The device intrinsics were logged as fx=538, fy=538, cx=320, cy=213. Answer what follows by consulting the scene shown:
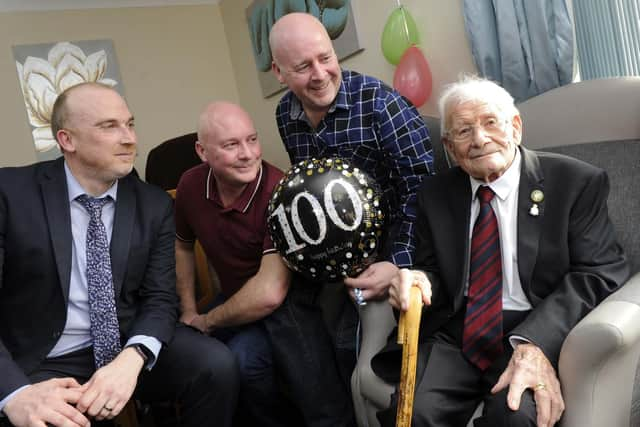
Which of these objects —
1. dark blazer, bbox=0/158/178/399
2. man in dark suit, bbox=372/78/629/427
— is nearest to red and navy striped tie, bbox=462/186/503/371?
man in dark suit, bbox=372/78/629/427

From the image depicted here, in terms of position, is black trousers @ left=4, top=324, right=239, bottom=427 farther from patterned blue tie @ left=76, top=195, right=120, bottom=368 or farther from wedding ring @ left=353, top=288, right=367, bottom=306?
wedding ring @ left=353, top=288, right=367, bottom=306

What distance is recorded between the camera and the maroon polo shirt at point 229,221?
6.24 ft

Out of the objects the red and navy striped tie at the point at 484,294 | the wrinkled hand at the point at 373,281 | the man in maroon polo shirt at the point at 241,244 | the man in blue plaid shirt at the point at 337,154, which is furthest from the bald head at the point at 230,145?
the red and navy striped tie at the point at 484,294

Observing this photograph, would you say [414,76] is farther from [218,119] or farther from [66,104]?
[66,104]

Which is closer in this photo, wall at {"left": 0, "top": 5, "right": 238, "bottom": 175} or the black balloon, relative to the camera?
the black balloon

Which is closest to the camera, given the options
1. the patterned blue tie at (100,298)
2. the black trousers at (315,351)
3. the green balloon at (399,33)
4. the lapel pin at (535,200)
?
the lapel pin at (535,200)

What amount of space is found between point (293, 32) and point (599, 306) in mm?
1279

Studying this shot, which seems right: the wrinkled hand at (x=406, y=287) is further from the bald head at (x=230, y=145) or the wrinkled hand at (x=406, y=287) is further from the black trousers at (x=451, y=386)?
the bald head at (x=230, y=145)

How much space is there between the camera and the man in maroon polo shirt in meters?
1.79

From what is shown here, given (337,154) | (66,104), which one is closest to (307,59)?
(337,154)

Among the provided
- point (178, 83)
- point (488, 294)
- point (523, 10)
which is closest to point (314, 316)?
point (488, 294)

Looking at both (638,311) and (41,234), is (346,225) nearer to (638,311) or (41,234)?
(638,311)

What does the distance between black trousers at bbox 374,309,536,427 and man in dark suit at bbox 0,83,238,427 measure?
65 cm

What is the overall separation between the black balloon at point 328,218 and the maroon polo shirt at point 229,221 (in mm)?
306
